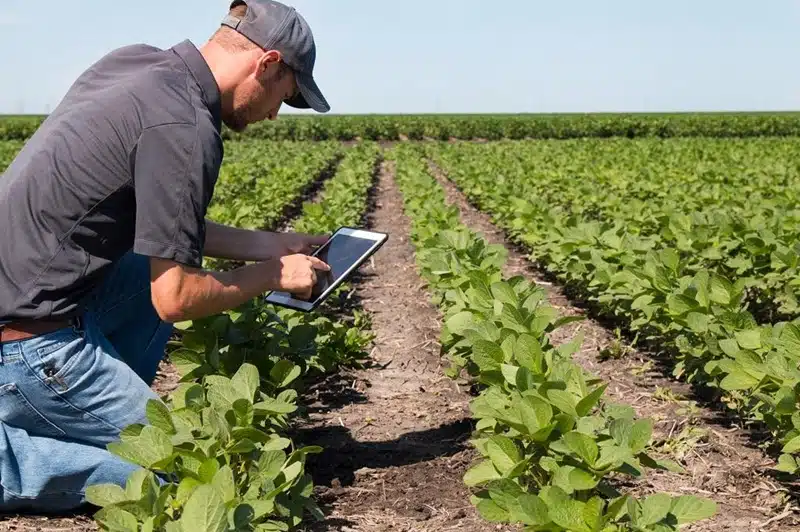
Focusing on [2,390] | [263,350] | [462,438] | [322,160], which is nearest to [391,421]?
[462,438]

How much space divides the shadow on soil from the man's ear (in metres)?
1.58

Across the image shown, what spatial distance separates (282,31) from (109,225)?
83cm

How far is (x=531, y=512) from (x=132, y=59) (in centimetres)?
189

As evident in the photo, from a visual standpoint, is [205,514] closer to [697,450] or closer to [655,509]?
[655,509]

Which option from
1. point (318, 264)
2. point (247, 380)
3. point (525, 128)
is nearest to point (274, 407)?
point (247, 380)

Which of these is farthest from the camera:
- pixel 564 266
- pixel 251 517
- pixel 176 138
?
pixel 564 266

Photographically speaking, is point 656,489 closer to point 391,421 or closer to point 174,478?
point 391,421

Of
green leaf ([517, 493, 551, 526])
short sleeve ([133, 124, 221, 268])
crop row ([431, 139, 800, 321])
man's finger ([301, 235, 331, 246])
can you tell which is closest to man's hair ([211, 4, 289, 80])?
short sleeve ([133, 124, 221, 268])

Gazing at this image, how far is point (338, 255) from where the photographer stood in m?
3.51

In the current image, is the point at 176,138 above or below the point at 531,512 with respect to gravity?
above

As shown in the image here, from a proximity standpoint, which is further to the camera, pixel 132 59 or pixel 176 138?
pixel 132 59

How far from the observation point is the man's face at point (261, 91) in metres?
2.87

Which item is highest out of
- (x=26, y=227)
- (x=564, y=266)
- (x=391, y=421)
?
(x=26, y=227)

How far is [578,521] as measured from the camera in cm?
233
